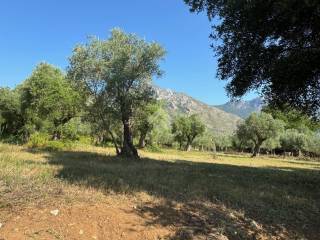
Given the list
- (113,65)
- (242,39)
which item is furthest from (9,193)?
(113,65)

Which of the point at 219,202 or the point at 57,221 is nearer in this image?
the point at 57,221

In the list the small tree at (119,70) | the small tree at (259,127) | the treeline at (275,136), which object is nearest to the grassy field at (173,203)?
the treeline at (275,136)

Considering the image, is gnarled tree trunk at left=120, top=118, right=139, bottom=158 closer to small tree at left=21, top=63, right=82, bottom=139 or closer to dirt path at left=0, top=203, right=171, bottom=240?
small tree at left=21, top=63, right=82, bottom=139

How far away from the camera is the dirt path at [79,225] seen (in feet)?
31.5

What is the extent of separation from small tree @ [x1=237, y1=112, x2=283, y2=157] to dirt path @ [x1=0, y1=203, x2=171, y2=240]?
67052 mm

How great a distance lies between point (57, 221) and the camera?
10297 millimetres

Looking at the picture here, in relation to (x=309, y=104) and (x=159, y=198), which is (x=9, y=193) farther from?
(x=309, y=104)

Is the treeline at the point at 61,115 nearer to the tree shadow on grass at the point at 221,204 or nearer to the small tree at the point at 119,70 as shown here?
the small tree at the point at 119,70

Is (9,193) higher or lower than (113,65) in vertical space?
lower

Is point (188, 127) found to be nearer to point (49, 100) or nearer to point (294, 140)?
point (294, 140)

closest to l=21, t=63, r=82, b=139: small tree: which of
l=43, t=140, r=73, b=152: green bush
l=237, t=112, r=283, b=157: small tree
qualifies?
l=43, t=140, r=73, b=152: green bush

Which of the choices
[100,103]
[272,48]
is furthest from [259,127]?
[272,48]

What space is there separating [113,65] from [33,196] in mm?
19648

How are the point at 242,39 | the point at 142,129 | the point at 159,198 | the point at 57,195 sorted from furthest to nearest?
1. the point at 142,129
2. the point at 242,39
3. the point at 159,198
4. the point at 57,195
